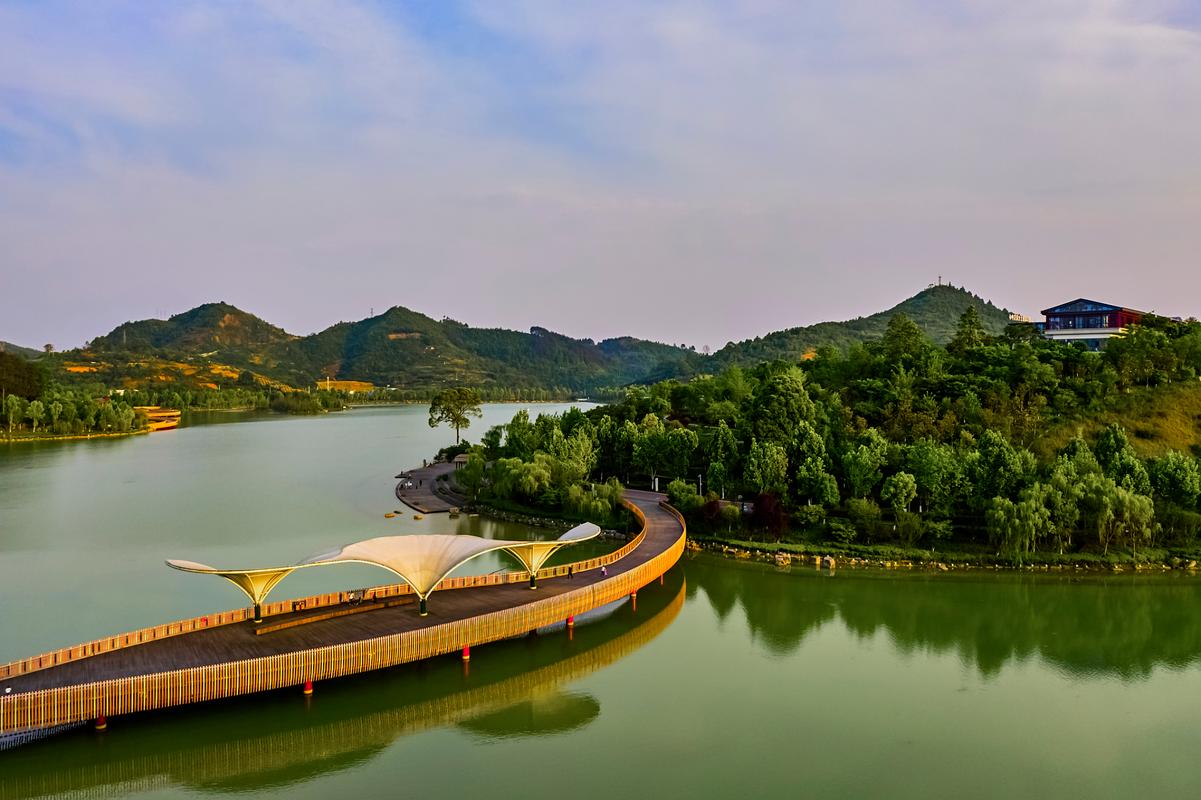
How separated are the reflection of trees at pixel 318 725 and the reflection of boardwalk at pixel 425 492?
22252 millimetres

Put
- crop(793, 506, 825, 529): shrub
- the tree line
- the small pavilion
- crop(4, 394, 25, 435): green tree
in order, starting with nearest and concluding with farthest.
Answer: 1. the small pavilion
2. the tree line
3. crop(793, 506, 825, 529): shrub
4. crop(4, 394, 25, 435): green tree

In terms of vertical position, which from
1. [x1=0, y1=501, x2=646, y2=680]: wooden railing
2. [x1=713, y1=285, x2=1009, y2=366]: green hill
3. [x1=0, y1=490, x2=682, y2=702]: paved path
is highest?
[x1=713, y1=285, x2=1009, y2=366]: green hill

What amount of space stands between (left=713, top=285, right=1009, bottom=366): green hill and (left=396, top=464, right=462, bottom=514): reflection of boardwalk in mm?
73477

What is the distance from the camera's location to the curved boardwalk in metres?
15.6

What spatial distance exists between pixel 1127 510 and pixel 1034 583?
4848mm

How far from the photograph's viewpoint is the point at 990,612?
2623 centimetres

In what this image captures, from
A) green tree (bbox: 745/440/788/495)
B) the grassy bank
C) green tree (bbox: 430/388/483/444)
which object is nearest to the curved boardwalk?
the grassy bank

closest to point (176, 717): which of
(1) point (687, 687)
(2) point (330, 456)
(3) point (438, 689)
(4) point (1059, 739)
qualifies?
(3) point (438, 689)

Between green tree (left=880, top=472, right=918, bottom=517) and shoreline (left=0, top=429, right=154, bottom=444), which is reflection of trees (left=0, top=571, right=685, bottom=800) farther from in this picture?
shoreline (left=0, top=429, right=154, bottom=444)

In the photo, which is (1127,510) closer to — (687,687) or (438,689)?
(687,687)

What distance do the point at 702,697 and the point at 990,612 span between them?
12.7 metres

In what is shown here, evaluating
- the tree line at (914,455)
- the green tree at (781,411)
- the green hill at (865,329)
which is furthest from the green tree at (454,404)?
the green hill at (865,329)

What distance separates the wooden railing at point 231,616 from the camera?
16.6 metres

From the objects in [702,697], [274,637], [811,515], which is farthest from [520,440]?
[702,697]
